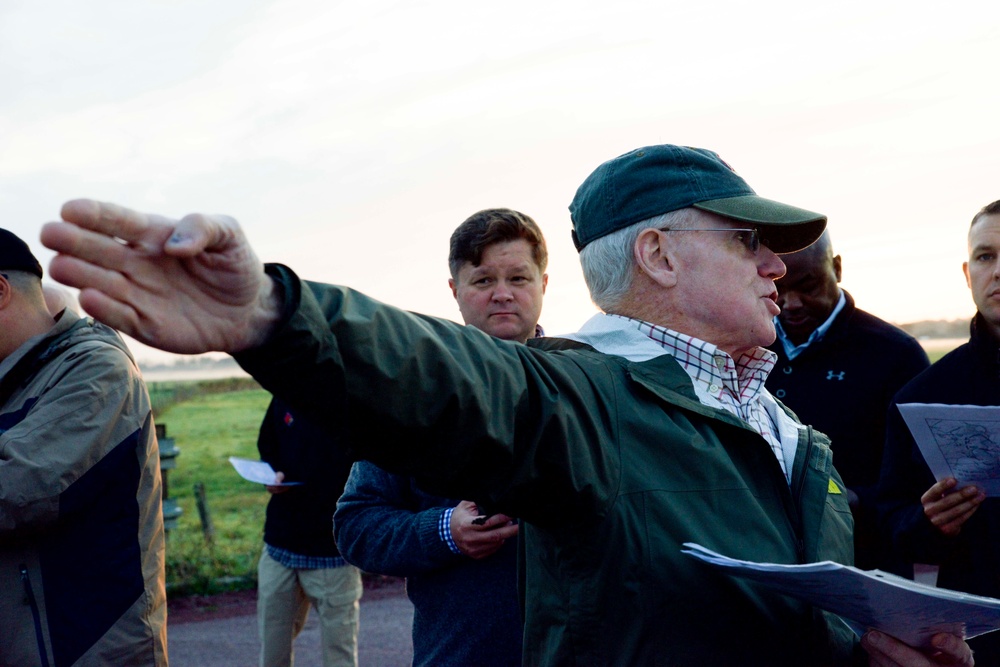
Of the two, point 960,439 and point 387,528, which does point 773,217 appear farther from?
point 387,528

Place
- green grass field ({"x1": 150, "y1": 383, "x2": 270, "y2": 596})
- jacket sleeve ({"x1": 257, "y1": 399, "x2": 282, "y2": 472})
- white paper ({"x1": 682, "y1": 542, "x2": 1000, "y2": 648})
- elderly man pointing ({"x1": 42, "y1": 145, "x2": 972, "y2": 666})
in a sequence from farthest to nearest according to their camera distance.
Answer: green grass field ({"x1": 150, "y1": 383, "x2": 270, "y2": 596}) < jacket sleeve ({"x1": 257, "y1": 399, "x2": 282, "y2": 472}) < white paper ({"x1": 682, "y1": 542, "x2": 1000, "y2": 648}) < elderly man pointing ({"x1": 42, "y1": 145, "x2": 972, "y2": 666})

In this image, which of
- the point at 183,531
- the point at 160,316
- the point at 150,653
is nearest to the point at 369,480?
the point at 150,653

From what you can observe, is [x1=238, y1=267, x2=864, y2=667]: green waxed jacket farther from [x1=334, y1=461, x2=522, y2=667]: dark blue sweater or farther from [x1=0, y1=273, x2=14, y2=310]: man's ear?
[x1=0, y1=273, x2=14, y2=310]: man's ear

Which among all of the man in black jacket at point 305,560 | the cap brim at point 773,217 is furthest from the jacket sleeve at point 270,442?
the cap brim at point 773,217

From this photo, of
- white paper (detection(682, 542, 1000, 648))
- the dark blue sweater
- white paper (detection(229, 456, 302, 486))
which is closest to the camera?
white paper (detection(682, 542, 1000, 648))

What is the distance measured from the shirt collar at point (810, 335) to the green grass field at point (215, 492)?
20.9ft

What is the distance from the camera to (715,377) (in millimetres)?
2215

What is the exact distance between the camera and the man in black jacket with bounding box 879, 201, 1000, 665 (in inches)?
132

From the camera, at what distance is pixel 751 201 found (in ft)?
7.64

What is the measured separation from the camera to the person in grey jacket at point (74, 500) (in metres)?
3.25

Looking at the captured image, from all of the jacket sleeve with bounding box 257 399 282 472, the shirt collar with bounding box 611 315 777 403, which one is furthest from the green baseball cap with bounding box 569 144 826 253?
the jacket sleeve with bounding box 257 399 282 472

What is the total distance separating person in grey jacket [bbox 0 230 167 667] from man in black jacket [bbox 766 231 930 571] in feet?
8.65

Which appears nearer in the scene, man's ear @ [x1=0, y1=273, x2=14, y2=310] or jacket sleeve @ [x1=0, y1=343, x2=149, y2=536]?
jacket sleeve @ [x1=0, y1=343, x2=149, y2=536]

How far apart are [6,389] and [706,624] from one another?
2.71m
